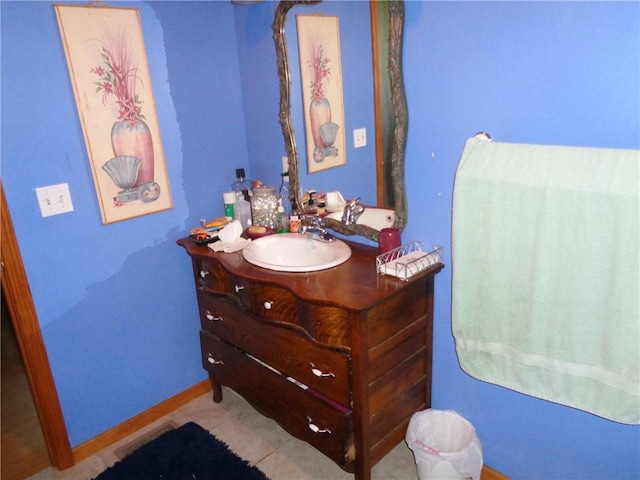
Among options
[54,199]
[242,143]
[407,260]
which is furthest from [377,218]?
[54,199]

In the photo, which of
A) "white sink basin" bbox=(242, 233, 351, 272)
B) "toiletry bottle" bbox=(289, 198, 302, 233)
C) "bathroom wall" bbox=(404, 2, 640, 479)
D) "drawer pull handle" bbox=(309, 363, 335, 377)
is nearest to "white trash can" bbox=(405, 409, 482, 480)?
"bathroom wall" bbox=(404, 2, 640, 479)

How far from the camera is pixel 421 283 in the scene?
172 cm

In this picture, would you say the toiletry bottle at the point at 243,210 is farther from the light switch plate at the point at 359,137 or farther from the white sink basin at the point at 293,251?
the light switch plate at the point at 359,137

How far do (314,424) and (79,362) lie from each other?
3.43 feet

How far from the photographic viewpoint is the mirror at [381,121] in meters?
1.58

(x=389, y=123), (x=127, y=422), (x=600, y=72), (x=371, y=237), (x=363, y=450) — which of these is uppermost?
(x=600, y=72)

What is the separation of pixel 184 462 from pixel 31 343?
793 mm

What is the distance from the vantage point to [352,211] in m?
1.93

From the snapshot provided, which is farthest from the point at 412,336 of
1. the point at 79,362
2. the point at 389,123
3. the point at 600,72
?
the point at 79,362

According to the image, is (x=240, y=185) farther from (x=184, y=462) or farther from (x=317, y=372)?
(x=184, y=462)

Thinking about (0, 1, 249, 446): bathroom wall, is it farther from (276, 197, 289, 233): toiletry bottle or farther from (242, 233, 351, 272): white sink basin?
(242, 233, 351, 272): white sink basin

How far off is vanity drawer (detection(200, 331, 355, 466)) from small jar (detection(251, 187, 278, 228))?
589 mm

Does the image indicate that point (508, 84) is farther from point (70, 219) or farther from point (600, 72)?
point (70, 219)

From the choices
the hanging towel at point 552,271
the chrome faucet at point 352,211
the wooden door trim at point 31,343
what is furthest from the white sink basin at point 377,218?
the wooden door trim at point 31,343
